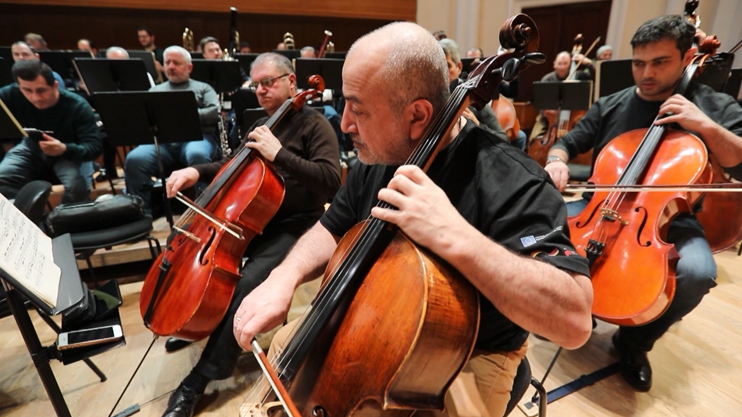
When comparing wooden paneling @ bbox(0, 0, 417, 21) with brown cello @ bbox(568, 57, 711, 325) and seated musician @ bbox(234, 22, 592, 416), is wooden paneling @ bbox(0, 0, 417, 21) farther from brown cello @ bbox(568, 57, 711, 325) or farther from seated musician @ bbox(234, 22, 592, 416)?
seated musician @ bbox(234, 22, 592, 416)

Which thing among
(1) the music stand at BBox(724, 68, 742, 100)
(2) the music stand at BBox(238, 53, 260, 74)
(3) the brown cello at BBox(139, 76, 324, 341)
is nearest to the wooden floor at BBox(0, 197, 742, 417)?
(3) the brown cello at BBox(139, 76, 324, 341)

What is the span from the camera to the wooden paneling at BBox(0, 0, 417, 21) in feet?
24.6

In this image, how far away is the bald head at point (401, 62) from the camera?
1.01 m

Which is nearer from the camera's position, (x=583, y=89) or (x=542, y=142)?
(x=583, y=89)

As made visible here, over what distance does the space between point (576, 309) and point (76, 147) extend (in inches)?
154

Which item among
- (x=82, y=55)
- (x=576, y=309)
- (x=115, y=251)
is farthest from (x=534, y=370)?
(x=82, y=55)

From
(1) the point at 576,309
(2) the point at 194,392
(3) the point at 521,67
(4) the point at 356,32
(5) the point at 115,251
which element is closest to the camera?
(1) the point at 576,309

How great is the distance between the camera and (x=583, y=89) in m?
4.34

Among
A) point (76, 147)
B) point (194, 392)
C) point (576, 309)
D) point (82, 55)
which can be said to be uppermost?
point (82, 55)

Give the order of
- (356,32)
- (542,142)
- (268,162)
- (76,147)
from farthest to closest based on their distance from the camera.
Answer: (356,32)
(542,142)
(76,147)
(268,162)

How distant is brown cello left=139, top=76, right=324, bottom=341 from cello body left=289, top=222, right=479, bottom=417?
3.35 feet

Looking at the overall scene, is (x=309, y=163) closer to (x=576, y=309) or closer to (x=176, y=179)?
(x=176, y=179)

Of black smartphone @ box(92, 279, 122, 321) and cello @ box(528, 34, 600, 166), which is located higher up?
black smartphone @ box(92, 279, 122, 321)

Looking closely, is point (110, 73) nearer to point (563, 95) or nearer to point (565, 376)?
point (565, 376)
